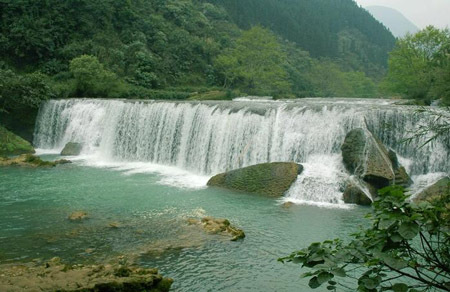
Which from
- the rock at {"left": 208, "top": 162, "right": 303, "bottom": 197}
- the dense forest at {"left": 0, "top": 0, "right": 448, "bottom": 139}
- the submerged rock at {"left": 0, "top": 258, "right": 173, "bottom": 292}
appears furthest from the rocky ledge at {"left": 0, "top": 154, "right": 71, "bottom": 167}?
the submerged rock at {"left": 0, "top": 258, "right": 173, "bottom": 292}

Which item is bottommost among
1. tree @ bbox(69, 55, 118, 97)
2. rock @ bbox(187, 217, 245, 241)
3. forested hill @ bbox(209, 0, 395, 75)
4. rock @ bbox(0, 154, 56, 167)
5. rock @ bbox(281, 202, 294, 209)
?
rock @ bbox(0, 154, 56, 167)

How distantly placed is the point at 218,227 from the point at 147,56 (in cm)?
2885

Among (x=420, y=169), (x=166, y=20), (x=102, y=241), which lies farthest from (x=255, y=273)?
(x=166, y=20)

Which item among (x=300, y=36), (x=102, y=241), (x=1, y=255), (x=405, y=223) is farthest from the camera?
(x=300, y=36)

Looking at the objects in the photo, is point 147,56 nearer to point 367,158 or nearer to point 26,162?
point 26,162

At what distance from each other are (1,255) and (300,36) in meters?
79.1

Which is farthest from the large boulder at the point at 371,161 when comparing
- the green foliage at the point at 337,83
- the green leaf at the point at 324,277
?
the green foliage at the point at 337,83

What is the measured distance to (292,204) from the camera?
12.3 m

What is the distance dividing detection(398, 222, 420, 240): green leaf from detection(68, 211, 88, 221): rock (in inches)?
367

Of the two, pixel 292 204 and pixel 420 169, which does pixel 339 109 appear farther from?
Result: pixel 292 204

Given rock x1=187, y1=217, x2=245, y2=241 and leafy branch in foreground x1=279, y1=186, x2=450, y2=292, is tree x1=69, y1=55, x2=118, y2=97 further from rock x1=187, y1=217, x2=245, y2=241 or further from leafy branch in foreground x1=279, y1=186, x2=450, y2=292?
leafy branch in foreground x1=279, y1=186, x2=450, y2=292

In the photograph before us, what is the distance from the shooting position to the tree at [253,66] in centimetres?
4138

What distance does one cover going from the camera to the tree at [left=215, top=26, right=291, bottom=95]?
4138cm

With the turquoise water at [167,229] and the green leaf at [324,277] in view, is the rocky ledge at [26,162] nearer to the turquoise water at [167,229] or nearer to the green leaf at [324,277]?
the turquoise water at [167,229]
